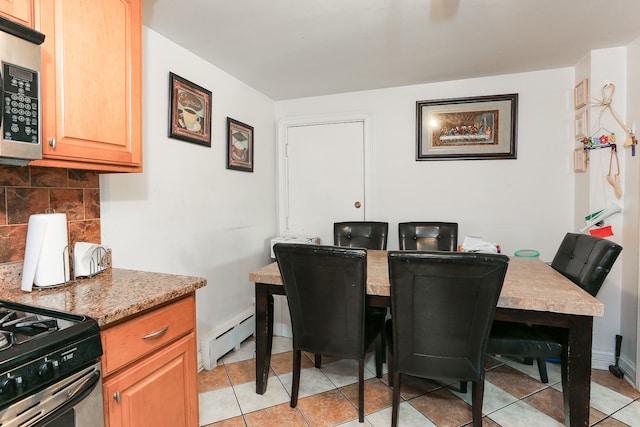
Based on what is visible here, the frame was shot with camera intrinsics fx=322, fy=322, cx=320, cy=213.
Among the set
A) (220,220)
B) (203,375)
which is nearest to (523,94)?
(220,220)

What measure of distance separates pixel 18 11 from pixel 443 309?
6.31ft

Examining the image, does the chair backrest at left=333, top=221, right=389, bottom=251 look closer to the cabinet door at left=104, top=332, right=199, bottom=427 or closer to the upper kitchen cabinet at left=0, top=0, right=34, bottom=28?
the cabinet door at left=104, top=332, right=199, bottom=427

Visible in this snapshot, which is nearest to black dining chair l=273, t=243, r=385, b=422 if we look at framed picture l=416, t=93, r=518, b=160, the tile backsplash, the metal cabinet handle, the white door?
Result: the metal cabinet handle

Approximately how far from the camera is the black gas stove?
765 mm

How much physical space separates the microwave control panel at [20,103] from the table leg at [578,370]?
2.25m

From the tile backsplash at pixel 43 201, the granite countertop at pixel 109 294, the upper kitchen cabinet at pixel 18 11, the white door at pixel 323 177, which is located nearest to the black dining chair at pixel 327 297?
the granite countertop at pixel 109 294

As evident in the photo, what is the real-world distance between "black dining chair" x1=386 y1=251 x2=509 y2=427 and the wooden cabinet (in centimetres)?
93

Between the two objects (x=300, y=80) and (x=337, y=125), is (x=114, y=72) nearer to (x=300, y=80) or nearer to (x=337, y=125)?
(x=300, y=80)

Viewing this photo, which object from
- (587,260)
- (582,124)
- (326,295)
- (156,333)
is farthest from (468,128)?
(156,333)

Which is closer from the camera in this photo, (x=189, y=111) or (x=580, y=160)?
(x=189, y=111)

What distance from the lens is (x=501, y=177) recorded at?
2846 millimetres

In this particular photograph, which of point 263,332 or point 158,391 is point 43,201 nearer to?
point 158,391

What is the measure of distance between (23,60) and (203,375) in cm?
202

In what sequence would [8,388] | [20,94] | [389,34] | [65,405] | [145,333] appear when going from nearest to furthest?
1. [8,388]
2. [65,405]
3. [20,94]
4. [145,333]
5. [389,34]
